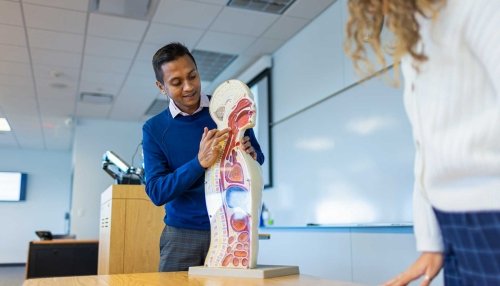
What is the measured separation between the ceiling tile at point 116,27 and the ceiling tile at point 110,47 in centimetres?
10

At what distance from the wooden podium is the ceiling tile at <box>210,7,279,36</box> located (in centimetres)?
176

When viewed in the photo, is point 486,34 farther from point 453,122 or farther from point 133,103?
point 133,103

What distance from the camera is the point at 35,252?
344 centimetres

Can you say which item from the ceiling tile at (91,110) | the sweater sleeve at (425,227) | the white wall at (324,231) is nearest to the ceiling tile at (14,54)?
the ceiling tile at (91,110)

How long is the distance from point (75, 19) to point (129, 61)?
36.6 inches

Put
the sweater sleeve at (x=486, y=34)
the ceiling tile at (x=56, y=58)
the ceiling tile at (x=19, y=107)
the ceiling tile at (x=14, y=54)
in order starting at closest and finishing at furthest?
the sweater sleeve at (x=486, y=34), the ceiling tile at (x=14, y=54), the ceiling tile at (x=56, y=58), the ceiling tile at (x=19, y=107)

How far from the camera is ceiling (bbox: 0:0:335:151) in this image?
3.38 m

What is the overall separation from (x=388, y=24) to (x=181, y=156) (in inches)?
33.3

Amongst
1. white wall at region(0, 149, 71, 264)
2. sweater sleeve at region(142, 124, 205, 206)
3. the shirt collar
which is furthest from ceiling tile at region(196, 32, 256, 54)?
white wall at region(0, 149, 71, 264)

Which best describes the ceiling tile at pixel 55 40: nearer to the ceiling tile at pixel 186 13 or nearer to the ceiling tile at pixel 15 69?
the ceiling tile at pixel 15 69

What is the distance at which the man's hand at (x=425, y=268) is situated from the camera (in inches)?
24.9

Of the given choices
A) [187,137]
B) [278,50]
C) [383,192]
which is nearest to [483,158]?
[187,137]

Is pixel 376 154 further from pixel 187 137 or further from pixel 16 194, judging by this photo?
pixel 16 194

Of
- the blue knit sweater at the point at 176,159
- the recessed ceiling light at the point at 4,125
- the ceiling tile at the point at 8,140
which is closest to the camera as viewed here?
the blue knit sweater at the point at 176,159
